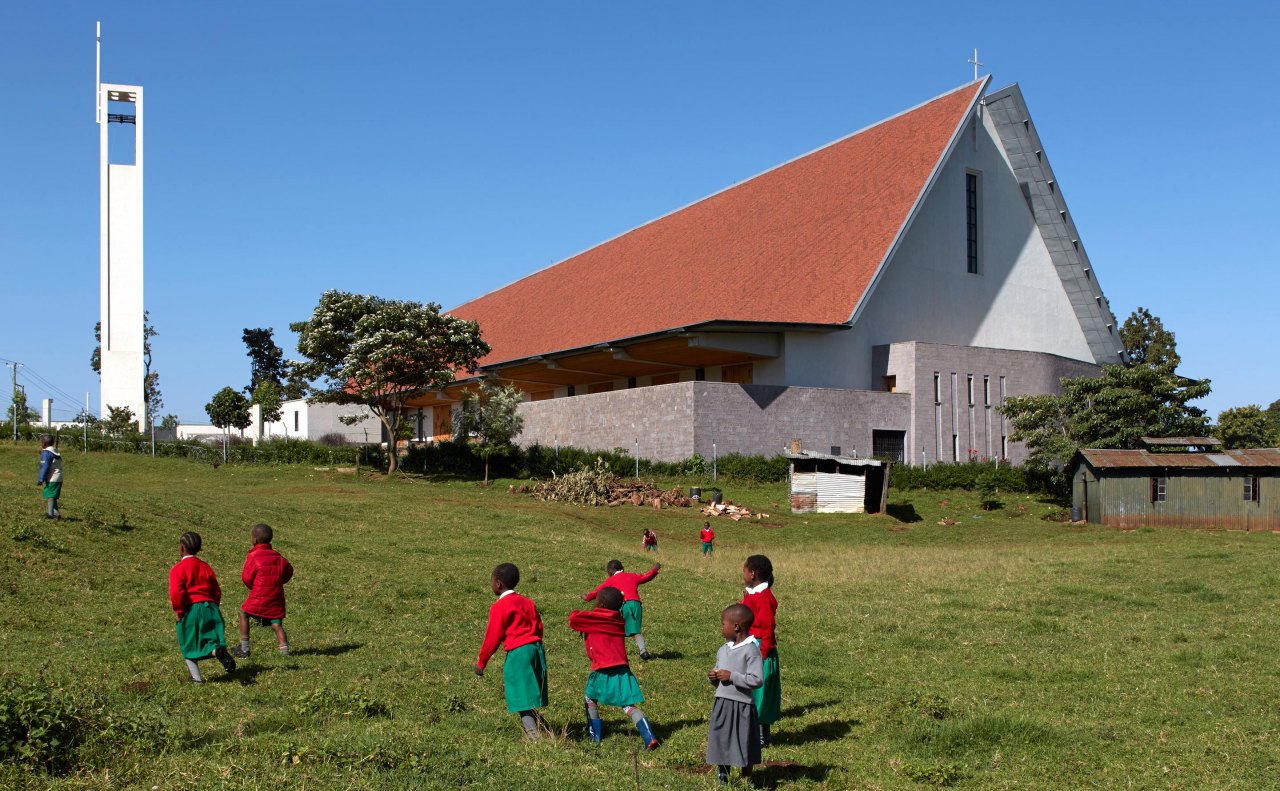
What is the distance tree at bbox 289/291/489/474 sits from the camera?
1594 inches

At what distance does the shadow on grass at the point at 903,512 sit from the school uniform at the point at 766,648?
A: 81.0ft

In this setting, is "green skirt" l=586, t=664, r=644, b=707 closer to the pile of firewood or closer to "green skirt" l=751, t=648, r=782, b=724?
"green skirt" l=751, t=648, r=782, b=724

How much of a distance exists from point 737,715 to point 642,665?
4528 millimetres

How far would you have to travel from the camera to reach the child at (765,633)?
8195 mm

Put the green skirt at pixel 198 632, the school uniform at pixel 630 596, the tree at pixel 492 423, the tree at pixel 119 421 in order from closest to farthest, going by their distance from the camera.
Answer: the green skirt at pixel 198 632, the school uniform at pixel 630 596, the tree at pixel 492 423, the tree at pixel 119 421

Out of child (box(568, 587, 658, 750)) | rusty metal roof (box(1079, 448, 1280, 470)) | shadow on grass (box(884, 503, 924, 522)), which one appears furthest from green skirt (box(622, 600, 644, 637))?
rusty metal roof (box(1079, 448, 1280, 470))

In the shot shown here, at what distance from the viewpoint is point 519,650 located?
8156mm

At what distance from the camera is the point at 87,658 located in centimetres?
1055

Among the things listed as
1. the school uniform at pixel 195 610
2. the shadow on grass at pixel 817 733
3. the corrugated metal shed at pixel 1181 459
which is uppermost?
the corrugated metal shed at pixel 1181 459

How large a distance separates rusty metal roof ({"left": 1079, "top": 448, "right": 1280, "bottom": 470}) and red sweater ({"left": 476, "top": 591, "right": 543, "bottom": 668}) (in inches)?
1032

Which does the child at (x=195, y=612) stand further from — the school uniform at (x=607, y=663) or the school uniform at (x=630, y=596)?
the school uniform at (x=607, y=663)

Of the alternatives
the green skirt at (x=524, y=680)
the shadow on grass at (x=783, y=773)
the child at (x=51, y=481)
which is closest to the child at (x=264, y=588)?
the green skirt at (x=524, y=680)

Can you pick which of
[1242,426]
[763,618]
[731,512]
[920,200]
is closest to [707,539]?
[731,512]

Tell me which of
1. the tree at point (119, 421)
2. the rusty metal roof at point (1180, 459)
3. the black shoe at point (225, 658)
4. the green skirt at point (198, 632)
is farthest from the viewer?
the tree at point (119, 421)
